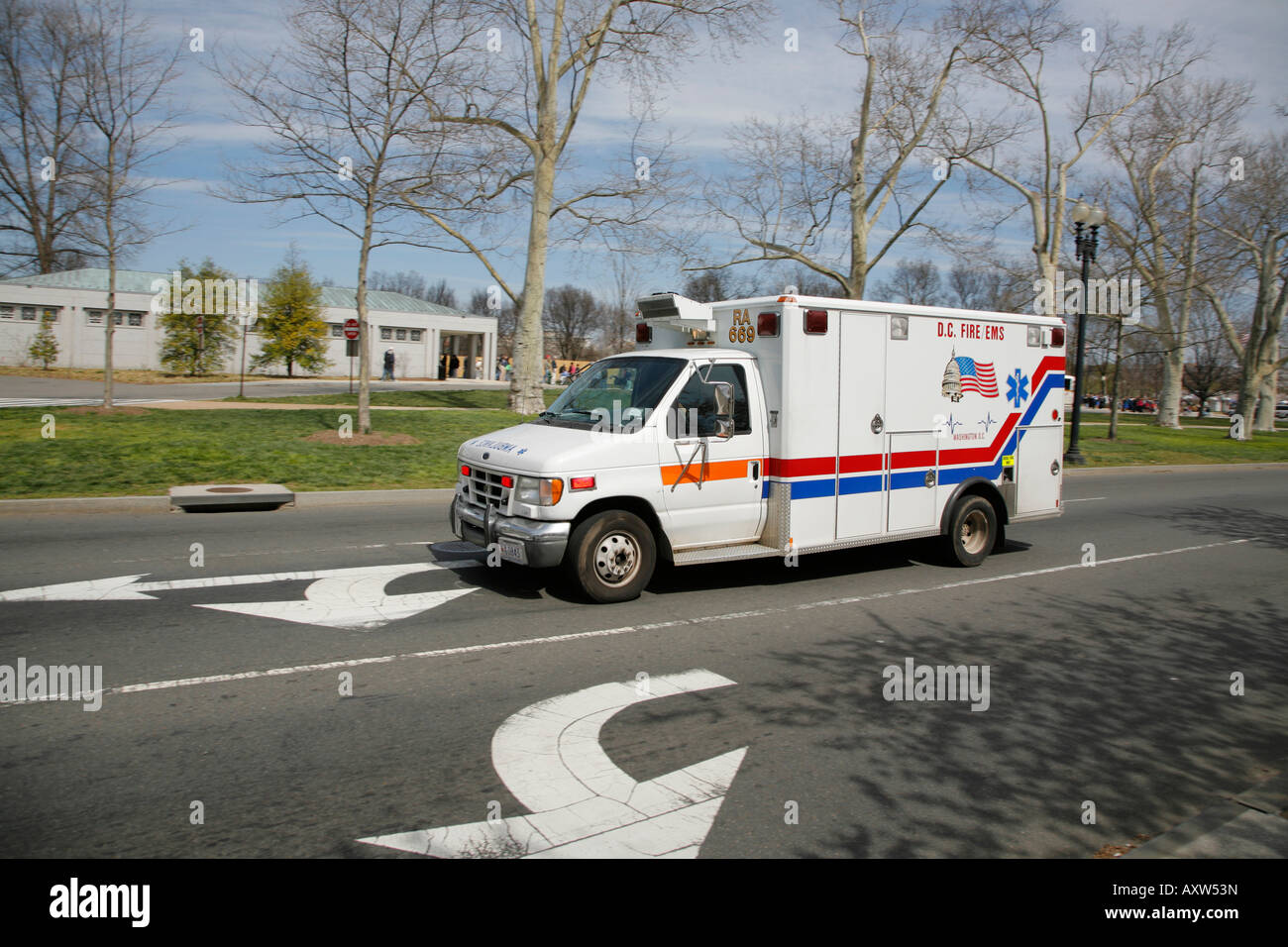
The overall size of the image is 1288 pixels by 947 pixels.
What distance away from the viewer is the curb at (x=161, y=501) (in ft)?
37.9

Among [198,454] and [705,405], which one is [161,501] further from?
[705,405]

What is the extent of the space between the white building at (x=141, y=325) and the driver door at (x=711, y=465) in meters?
36.5

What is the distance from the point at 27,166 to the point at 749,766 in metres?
54.8

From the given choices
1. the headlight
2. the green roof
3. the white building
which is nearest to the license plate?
the headlight

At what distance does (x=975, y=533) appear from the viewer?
1033cm

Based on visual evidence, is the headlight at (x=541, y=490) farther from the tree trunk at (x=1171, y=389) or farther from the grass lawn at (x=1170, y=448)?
the tree trunk at (x=1171, y=389)

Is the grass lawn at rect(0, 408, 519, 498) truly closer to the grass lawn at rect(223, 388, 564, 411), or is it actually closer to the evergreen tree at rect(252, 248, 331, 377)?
the grass lawn at rect(223, 388, 564, 411)

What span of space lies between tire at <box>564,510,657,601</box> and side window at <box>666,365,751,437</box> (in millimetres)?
936

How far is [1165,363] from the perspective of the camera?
45188 mm

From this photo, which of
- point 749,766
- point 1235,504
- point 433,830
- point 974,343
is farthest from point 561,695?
point 1235,504

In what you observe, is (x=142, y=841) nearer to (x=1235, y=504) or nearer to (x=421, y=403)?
(x=1235, y=504)

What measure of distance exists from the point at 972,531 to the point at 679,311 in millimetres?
4357

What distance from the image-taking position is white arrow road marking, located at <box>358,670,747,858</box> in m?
3.84
